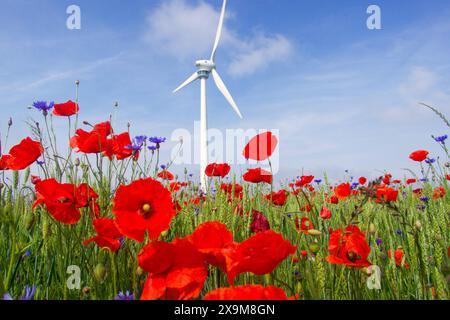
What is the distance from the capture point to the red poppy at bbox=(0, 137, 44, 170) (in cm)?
185

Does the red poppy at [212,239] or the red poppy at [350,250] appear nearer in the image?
the red poppy at [212,239]

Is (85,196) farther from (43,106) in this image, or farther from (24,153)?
(43,106)

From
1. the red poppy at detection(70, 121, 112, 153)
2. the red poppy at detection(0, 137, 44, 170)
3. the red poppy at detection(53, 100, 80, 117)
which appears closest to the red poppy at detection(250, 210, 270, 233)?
the red poppy at detection(70, 121, 112, 153)

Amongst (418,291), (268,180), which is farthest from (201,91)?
(418,291)

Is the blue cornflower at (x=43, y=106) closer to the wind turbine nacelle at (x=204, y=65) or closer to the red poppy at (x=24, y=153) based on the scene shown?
the red poppy at (x=24, y=153)

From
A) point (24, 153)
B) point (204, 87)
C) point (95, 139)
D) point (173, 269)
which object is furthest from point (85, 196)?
point (204, 87)

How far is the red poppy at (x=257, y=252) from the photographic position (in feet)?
2.76

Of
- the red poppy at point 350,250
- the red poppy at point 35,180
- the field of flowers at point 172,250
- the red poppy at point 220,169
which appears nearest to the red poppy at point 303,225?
the field of flowers at point 172,250

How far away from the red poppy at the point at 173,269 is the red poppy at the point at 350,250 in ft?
1.40

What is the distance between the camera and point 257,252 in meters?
0.85

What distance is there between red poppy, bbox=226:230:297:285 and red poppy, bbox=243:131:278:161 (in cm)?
98

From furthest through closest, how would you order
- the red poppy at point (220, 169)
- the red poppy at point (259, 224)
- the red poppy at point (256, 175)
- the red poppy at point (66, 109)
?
1. the red poppy at point (220, 169)
2. the red poppy at point (256, 175)
3. the red poppy at point (66, 109)
4. the red poppy at point (259, 224)

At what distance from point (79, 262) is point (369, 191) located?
1.35 m

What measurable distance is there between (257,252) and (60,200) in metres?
0.96
